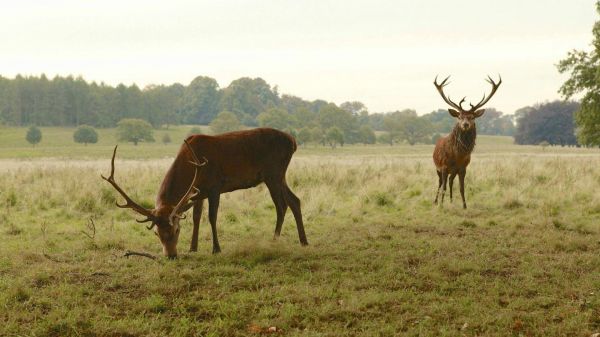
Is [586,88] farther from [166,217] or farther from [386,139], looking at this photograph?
[386,139]

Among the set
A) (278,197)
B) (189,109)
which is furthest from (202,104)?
(278,197)

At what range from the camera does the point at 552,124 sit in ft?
272

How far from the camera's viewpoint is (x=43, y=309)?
5.43 meters

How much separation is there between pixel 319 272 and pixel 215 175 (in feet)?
8.05

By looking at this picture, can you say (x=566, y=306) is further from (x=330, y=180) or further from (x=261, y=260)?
(x=330, y=180)

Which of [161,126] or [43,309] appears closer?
[43,309]

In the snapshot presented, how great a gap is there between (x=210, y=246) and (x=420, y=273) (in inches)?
143

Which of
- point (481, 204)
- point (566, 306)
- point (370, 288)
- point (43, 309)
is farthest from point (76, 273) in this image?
point (481, 204)

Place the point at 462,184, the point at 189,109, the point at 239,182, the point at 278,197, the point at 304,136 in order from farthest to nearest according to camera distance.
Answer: the point at 189,109, the point at 304,136, the point at 462,184, the point at 278,197, the point at 239,182

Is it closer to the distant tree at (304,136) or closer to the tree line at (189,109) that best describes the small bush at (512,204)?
the distant tree at (304,136)

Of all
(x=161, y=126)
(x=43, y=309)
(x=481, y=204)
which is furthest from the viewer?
(x=161, y=126)

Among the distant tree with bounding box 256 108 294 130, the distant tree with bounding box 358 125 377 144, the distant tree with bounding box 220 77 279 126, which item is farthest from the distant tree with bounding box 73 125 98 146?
the distant tree with bounding box 358 125 377 144

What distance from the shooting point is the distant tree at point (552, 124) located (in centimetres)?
8188

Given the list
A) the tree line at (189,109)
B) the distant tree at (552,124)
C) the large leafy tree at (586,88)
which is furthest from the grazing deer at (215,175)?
the distant tree at (552,124)
